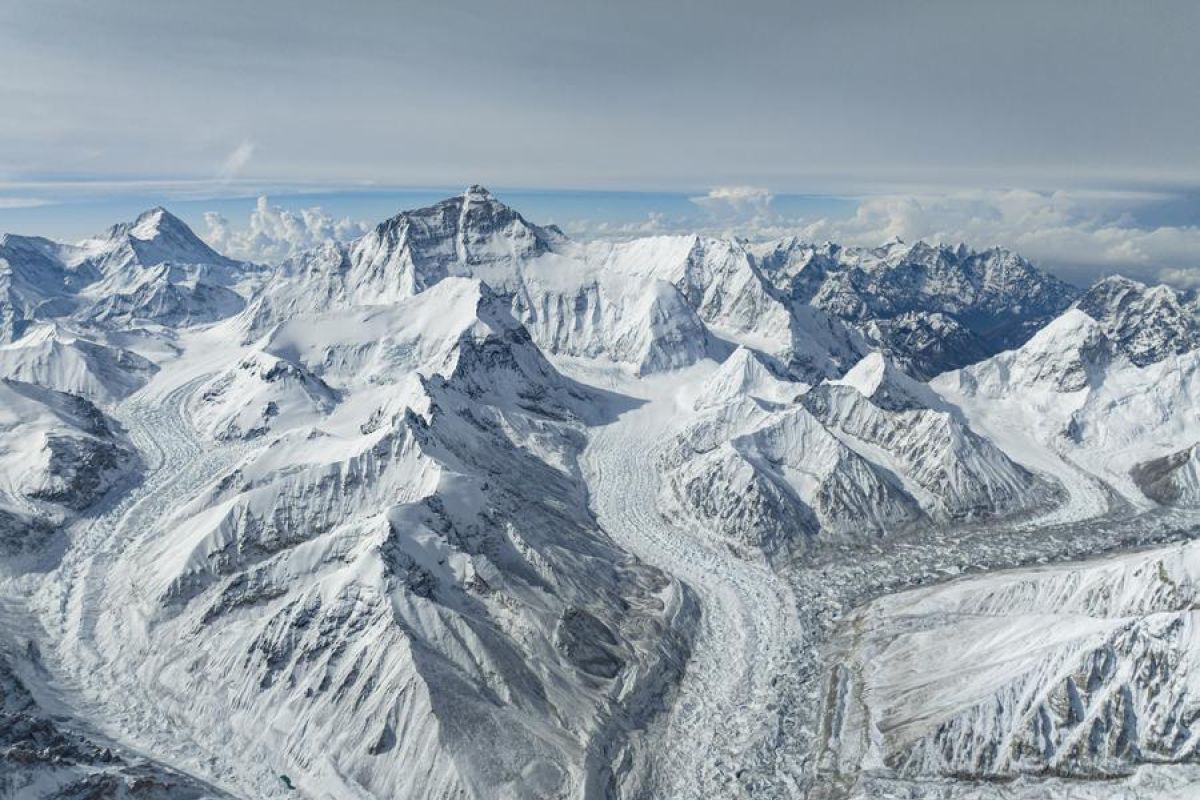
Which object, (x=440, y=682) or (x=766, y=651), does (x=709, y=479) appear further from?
(x=440, y=682)

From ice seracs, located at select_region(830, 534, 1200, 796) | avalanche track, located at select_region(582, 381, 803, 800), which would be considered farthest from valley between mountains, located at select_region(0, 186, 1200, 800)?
avalanche track, located at select_region(582, 381, 803, 800)

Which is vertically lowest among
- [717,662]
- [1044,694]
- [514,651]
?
[717,662]

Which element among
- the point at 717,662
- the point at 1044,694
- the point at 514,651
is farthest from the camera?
the point at 717,662

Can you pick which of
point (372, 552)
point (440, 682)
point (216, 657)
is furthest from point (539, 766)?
point (216, 657)

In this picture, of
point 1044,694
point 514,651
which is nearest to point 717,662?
point 514,651

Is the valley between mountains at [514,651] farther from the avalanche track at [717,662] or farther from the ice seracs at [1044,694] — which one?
the avalanche track at [717,662]

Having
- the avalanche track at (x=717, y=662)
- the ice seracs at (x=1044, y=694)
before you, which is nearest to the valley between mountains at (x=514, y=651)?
the ice seracs at (x=1044, y=694)

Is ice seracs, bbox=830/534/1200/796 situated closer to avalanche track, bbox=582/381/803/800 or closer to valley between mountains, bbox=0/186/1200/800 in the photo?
valley between mountains, bbox=0/186/1200/800

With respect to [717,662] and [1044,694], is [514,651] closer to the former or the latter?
[717,662]

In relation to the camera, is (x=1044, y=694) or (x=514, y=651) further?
(x=514, y=651)
